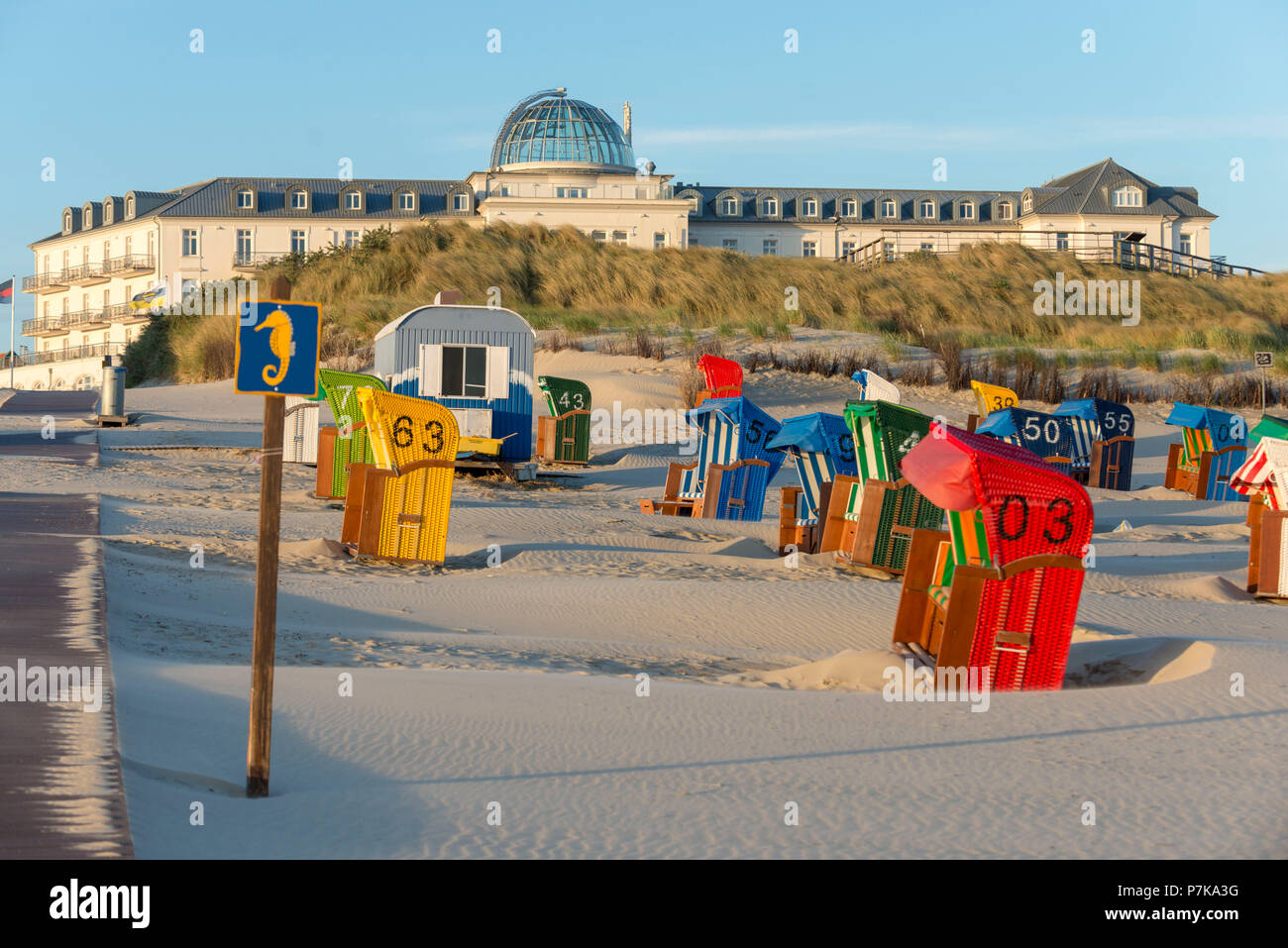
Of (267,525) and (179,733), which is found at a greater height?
(267,525)

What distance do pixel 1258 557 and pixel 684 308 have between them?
31326 mm

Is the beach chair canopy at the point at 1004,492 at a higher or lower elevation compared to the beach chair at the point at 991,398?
lower

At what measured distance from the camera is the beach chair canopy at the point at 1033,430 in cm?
2052

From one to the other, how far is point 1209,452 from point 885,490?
12.0 meters

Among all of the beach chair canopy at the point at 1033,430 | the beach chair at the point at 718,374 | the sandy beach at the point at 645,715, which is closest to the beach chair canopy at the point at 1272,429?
the sandy beach at the point at 645,715

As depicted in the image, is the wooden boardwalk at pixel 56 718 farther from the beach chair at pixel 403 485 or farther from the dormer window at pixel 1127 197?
the dormer window at pixel 1127 197

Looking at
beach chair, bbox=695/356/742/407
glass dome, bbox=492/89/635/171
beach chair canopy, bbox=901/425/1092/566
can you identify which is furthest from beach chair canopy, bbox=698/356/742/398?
glass dome, bbox=492/89/635/171

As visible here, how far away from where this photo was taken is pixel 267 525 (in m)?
4.97

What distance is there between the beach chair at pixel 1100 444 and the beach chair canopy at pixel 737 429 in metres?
7.43

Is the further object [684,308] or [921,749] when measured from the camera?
[684,308]

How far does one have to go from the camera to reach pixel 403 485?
40.0 feet

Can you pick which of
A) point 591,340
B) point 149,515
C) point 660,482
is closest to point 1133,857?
point 149,515

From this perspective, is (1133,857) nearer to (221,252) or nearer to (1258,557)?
(1258,557)

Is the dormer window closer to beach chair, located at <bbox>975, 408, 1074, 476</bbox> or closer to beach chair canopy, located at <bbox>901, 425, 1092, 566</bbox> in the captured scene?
beach chair, located at <bbox>975, 408, 1074, 476</bbox>
